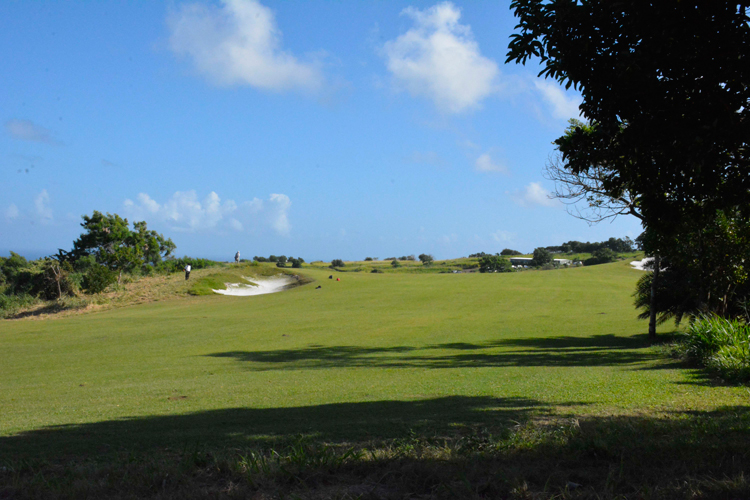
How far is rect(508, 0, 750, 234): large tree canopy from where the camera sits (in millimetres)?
6320

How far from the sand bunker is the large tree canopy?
42309mm

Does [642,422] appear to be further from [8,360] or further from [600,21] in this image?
[8,360]

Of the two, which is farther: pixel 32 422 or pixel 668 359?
pixel 668 359

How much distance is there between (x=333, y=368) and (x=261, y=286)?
37.0m

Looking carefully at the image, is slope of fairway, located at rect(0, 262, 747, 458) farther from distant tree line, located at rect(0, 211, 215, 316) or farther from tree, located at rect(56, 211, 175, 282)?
tree, located at rect(56, 211, 175, 282)

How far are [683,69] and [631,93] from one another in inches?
30.7

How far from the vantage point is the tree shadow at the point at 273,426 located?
19.5 feet

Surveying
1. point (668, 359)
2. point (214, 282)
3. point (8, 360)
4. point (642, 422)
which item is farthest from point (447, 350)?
point (214, 282)

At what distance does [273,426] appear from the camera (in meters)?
6.95

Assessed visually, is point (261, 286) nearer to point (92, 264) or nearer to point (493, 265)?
point (92, 264)

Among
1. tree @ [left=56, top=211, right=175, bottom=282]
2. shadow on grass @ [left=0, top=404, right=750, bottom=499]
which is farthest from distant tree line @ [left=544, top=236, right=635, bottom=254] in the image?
shadow on grass @ [left=0, top=404, right=750, bottom=499]

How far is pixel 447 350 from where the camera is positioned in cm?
1834

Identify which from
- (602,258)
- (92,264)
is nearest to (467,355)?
(92,264)

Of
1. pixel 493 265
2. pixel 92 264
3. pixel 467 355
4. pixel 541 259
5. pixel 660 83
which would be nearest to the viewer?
pixel 660 83
